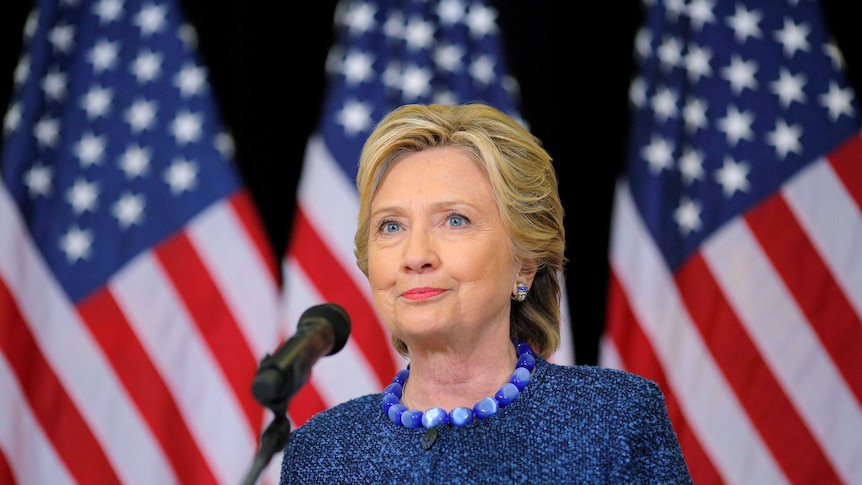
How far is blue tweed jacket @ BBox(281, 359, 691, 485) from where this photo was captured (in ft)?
6.61

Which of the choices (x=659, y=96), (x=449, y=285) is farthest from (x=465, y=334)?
(x=659, y=96)

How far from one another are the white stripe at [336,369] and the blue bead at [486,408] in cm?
162

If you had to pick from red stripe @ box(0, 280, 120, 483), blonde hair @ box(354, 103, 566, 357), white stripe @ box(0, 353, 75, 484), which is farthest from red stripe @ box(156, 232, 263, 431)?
blonde hair @ box(354, 103, 566, 357)

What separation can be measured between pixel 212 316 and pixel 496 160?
192cm

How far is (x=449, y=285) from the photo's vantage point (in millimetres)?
2082

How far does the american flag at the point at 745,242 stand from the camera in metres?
3.61

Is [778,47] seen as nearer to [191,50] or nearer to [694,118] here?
[694,118]

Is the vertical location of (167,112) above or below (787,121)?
above

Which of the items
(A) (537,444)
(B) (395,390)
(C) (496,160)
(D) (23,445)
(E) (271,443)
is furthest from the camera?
(D) (23,445)

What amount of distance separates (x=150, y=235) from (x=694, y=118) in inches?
80.3

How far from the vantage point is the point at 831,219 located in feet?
12.1

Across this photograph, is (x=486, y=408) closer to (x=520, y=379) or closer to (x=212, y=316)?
(x=520, y=379)

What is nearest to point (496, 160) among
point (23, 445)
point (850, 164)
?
point (850, 164)

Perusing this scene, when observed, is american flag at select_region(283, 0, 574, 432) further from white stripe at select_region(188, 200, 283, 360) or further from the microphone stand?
the microphone stand
